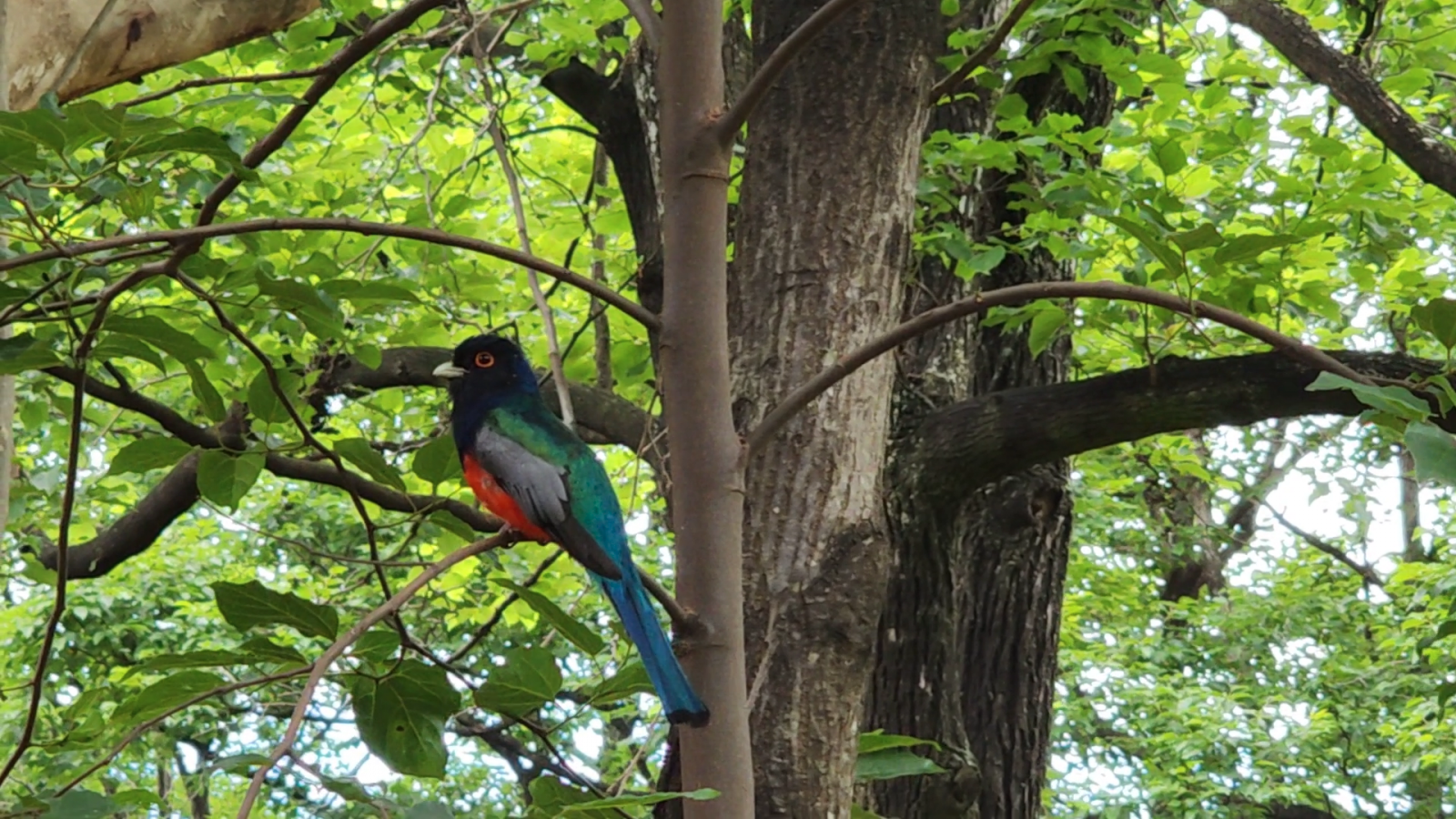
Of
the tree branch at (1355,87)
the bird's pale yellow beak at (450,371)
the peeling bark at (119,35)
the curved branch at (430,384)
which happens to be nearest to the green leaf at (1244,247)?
the bird's pale yellow beak at (450,371)

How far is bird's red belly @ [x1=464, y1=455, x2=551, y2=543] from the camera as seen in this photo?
9.06 feet

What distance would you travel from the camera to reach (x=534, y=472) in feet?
8.67

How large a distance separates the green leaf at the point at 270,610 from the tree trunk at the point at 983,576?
2.65m

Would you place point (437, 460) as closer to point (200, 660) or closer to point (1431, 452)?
point (200, 660)

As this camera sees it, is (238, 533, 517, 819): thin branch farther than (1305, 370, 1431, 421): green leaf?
No

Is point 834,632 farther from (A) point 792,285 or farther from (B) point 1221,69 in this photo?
(B) point 1221,69

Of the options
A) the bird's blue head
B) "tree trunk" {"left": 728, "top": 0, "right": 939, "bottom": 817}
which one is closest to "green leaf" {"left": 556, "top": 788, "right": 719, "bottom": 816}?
"tree trunk" {"left": 728, "top": 0, "right": 939, "bottom": 817}

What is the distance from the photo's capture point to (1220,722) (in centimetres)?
1220

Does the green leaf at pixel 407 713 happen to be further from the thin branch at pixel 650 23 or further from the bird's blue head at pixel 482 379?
the bird's blue head at pixel 482 379

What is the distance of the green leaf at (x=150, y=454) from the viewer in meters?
1.82

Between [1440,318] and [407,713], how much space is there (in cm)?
111

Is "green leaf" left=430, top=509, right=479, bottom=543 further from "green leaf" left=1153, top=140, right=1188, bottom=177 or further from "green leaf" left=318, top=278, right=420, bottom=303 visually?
"green leaf" left=1153, top=140, right=1188, bottom=177

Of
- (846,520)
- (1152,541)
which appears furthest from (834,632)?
(1152,541)

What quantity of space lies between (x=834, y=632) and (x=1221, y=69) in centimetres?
296
